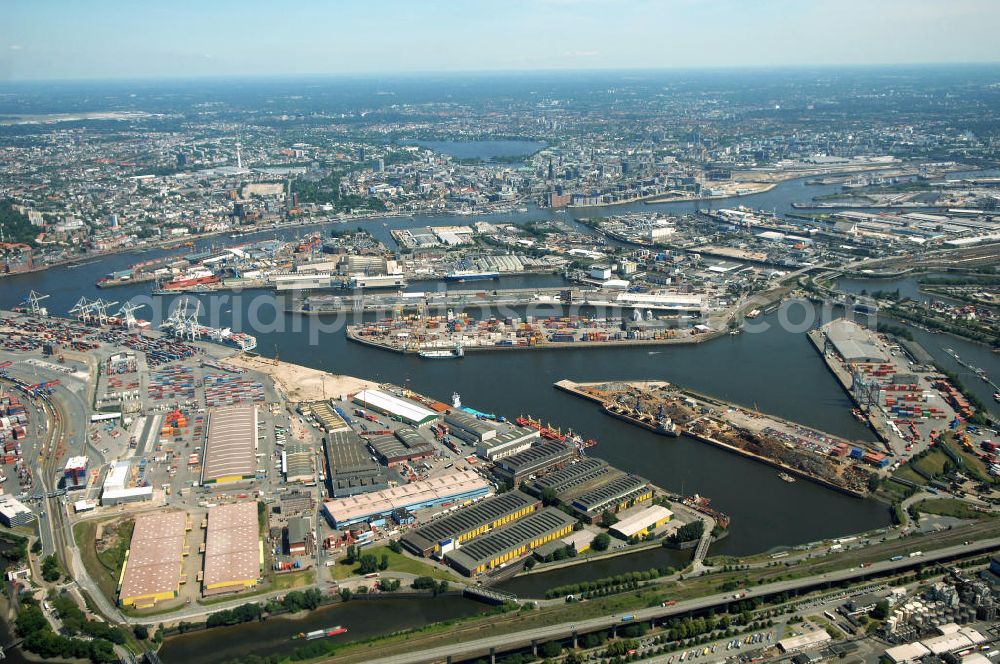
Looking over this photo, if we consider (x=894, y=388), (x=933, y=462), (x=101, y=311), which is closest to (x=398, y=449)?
(x=933, y=462)

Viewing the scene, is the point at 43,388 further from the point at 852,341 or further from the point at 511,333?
the point at 852,341

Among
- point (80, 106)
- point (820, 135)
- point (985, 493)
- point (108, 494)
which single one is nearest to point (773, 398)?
point (985, 493)

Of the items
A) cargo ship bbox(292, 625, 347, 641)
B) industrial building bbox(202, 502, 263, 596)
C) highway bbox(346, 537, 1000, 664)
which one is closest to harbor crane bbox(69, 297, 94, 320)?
industrial building bbox(202, 502, 263, 596)

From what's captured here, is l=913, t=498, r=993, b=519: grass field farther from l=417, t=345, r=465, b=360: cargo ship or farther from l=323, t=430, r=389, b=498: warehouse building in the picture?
l=417, t=345, r=465, b=360: cargo ship

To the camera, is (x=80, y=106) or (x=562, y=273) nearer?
(x=562, y=273)

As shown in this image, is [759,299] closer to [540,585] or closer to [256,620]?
[540,585]
